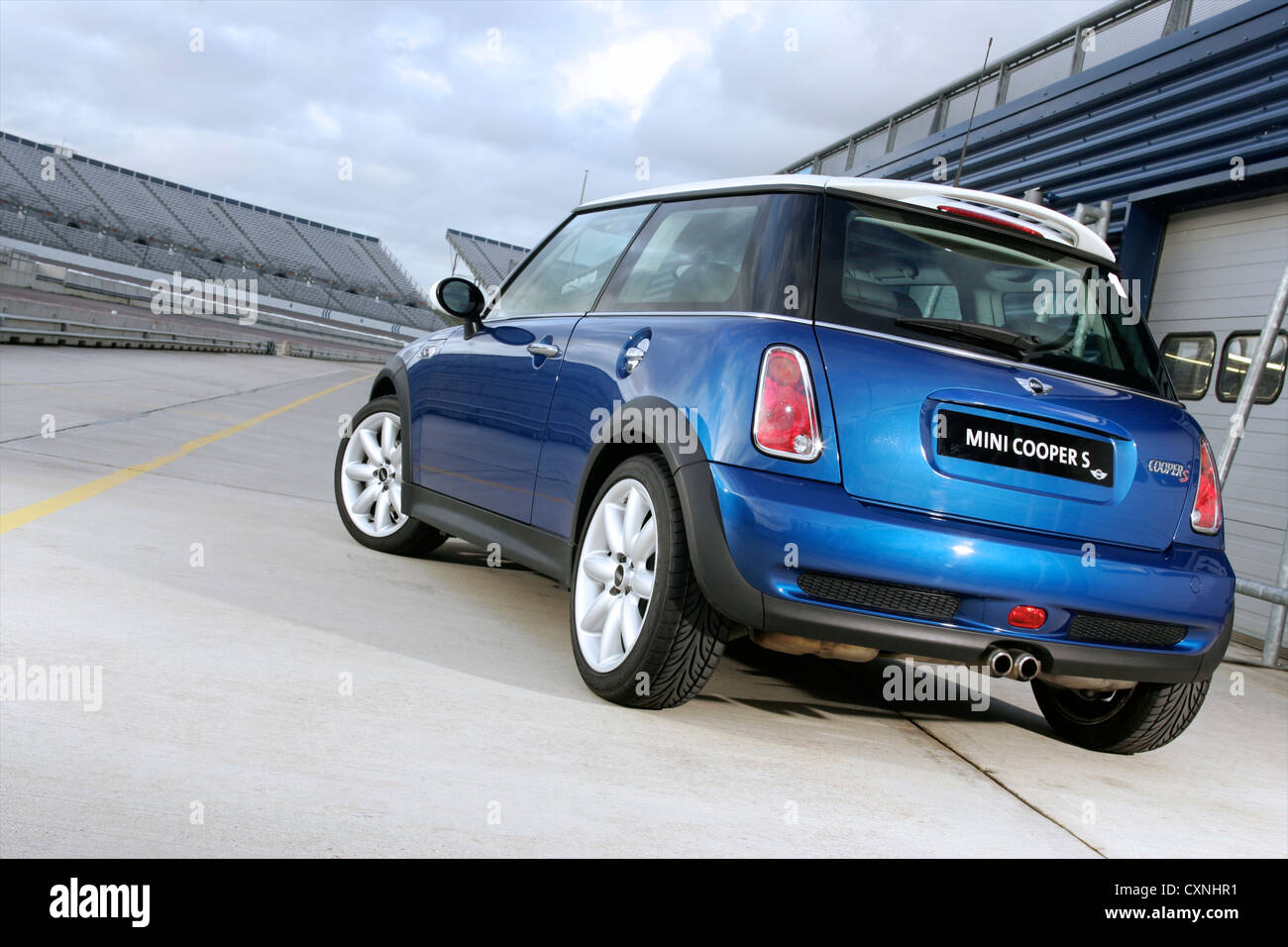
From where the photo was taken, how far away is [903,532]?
3.27m

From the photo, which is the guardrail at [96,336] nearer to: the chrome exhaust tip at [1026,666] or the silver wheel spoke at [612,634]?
the silver wheel spoke at [612,634]

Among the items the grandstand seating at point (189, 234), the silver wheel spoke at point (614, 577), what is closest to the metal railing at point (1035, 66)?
the silver wheel spoke at point (614, 577)

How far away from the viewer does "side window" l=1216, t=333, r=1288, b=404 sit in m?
8.98

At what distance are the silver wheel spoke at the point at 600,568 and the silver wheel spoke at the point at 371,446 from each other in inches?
93.9

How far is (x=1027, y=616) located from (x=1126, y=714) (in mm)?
1019

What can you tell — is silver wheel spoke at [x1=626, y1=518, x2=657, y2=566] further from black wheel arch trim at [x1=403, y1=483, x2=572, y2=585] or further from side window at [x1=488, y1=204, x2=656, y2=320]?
side window at [x1=488, y1=204, x2=656, y2=320]

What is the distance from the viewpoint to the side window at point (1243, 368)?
8.98 metres

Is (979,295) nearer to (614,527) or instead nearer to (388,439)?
(614,527)

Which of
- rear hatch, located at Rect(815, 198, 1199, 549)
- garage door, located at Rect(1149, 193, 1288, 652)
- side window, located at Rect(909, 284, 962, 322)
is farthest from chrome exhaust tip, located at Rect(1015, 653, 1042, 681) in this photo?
garage door, located at Rect(1149, 193, 1288, 652)

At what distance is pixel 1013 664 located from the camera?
11.1ft

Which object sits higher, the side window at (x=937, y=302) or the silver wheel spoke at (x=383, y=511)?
the side window at (x=937, y=302)

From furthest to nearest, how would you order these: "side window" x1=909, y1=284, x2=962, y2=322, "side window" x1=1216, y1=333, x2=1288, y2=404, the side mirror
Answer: "side window" x1=1216, y1=333, x2=1288, y2=404 < the side mirror < "side window" x1=909, y1=284, x2=962, y2=322

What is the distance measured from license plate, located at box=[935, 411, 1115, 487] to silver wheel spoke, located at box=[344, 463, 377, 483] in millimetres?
3477

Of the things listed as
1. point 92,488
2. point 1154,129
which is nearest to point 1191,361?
point 1154,129
